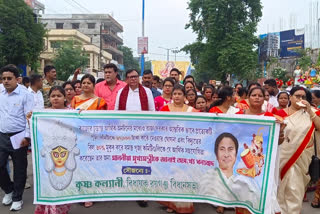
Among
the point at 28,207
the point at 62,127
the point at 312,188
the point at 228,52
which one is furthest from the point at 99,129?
the point at 228,52

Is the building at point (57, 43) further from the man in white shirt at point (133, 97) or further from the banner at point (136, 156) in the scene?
the banner at point (136, 156)

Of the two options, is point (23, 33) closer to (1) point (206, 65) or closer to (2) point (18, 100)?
(1) point (206, 65)

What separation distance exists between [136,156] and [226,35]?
23633mm

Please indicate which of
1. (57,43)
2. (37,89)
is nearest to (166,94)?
(37,89)

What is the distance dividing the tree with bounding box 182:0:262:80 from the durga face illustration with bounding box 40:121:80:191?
71.8 feet

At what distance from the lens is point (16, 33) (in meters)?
20.4

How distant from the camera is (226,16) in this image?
26.2 m

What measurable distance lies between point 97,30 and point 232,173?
1891 inches

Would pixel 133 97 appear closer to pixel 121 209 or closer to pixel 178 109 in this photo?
pixel 178 109

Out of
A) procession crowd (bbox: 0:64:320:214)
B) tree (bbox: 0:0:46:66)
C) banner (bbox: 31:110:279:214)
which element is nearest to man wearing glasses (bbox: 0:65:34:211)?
procession crowd (bbox: 0:64:320:214)

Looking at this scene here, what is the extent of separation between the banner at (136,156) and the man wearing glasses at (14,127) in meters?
0.75

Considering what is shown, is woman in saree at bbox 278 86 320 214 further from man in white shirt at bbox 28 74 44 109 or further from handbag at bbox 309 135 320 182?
man in white shirt at bbox 28 74 44 109

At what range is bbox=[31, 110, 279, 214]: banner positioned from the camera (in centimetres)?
354

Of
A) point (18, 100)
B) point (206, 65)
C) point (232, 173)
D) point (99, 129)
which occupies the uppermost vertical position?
point (206, 65)
